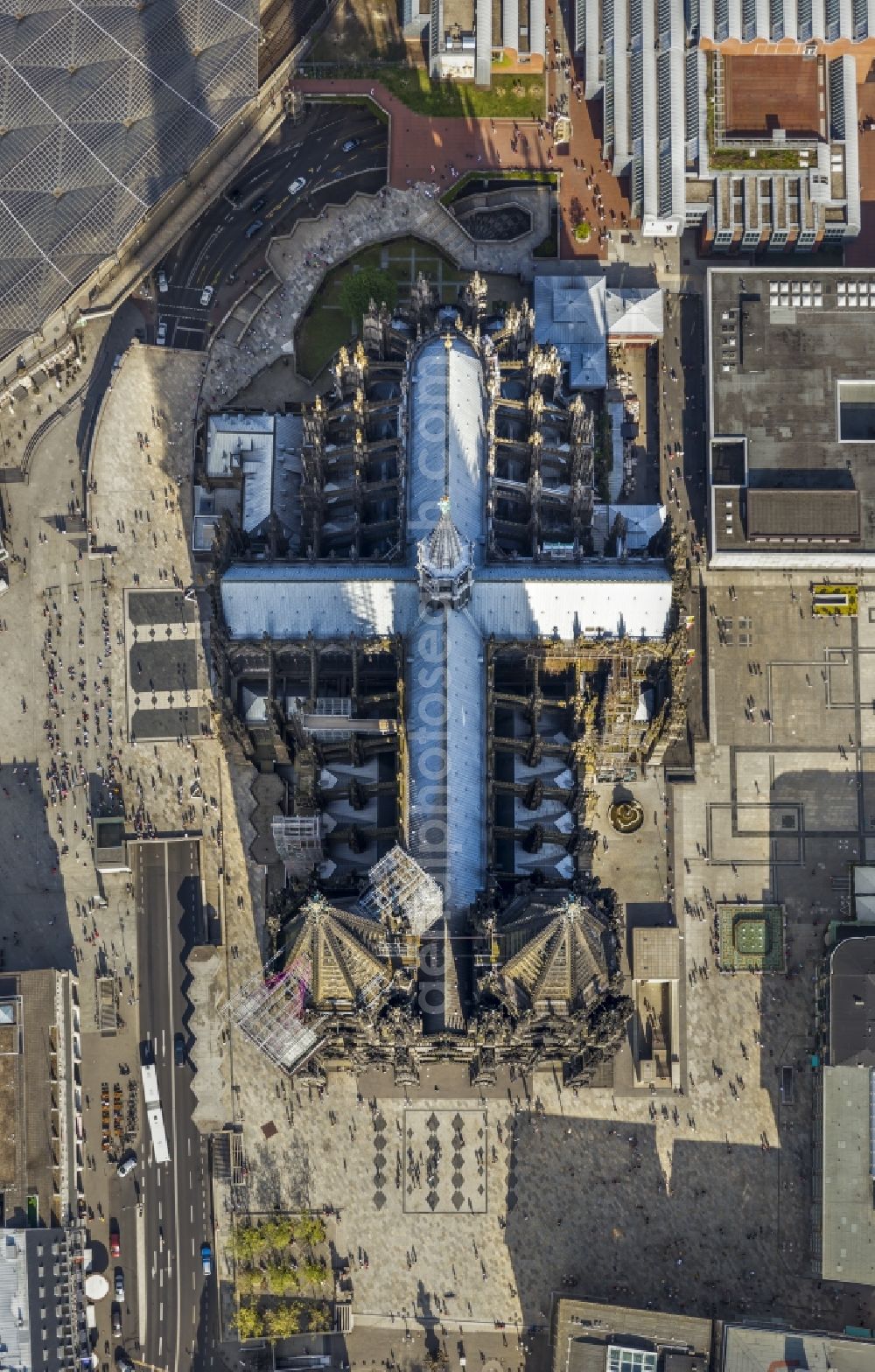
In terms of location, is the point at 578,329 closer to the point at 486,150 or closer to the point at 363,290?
the point at 363,290

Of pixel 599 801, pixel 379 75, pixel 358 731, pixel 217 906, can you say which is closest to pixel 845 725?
pixel 599 801

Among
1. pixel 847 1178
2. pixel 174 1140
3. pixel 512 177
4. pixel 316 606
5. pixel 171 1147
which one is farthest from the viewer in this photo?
pixel 512 177

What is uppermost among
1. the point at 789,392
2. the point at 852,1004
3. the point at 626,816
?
the point at 789,392

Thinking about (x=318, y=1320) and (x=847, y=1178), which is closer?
(x=847, y=1178)

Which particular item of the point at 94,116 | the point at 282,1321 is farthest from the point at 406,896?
the point at 94,116

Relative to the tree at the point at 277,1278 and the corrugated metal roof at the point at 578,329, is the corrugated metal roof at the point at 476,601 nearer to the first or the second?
the corrugated metal roof at the point at 578,329

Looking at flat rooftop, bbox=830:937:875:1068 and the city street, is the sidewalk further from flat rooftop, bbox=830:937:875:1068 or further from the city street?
flat rooftop, bbox=830:937:875:1068

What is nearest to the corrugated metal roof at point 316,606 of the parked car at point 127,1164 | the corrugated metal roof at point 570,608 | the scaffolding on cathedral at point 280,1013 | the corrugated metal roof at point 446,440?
the corrugated metal roof at point 446,440

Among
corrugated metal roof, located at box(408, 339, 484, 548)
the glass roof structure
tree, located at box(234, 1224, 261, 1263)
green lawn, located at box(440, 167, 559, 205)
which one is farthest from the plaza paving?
Answer: the glass roof structure
